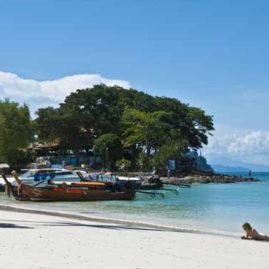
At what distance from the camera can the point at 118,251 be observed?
43.8ft

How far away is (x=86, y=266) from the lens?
435 inches

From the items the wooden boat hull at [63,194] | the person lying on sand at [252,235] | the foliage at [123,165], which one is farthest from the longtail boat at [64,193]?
the foliage at [123,165]

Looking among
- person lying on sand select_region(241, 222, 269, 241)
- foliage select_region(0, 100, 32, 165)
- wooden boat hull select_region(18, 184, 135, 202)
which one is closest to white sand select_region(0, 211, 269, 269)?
person lying on sand select_region(241, 222, 269, 241)

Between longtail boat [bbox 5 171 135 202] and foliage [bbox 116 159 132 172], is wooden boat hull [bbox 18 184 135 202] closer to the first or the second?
longtail boat [bbox 5 171 135 202]

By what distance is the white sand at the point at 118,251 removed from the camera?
11500mm

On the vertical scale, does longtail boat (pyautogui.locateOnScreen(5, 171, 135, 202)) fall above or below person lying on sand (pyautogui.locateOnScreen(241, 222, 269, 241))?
above

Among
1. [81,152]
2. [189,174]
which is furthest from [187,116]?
[81,152]

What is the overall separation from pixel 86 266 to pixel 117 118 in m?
86.6

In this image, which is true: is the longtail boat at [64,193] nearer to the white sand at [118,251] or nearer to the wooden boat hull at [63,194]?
the wooden boat hull at [63,194]

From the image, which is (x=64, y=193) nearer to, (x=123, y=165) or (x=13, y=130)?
(x=13, y=130)

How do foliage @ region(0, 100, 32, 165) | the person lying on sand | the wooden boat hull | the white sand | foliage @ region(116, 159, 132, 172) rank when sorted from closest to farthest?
the white sand
the person lying on sand
the wooden boat hull
foliage @ region(0, 100, 32, 165)
foliage @ region(116, 159, 132, 172)

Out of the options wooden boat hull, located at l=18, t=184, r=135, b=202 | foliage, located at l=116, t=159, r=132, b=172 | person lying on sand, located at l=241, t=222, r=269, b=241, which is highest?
foliage, located at l=116, t=159, r=132, b=172

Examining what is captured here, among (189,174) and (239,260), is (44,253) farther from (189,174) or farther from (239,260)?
(189,174)

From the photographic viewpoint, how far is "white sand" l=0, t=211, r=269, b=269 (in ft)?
37.7
